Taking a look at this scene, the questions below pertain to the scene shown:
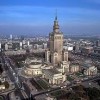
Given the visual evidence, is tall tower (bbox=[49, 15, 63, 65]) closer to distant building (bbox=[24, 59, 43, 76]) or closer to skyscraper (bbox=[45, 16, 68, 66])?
skyscraper (bbox=[45, 16, 68, 66])

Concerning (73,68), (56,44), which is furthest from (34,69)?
(73,68)

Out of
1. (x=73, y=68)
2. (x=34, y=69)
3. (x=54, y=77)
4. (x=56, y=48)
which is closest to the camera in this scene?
(x=54, y=77)

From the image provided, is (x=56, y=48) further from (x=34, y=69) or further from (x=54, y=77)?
(x=54, y=77)

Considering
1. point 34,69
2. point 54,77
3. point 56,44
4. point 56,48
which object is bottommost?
point 54,77

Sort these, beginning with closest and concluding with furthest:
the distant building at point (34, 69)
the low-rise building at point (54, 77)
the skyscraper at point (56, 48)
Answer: the low-rise building at point (54, 77) → the distant building at point (34, 69) → the skyscraper at point (56, 48)

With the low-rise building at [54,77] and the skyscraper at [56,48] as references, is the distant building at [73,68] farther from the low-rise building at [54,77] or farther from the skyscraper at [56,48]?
the low-rise building at [54,77]

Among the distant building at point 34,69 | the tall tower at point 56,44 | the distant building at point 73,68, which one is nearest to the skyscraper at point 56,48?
the tall tower at point 56,44

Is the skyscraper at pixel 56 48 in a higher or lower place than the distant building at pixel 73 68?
higher

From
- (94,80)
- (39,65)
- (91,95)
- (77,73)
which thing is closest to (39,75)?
(39,65)

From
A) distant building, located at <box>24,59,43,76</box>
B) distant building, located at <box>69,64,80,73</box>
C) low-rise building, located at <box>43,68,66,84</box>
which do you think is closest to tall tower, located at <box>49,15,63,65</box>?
distant building, located at <box>69,64,80,73</box>

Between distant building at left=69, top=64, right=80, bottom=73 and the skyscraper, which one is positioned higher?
the skyscraper

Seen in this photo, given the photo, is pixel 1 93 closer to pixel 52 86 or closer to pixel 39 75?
pixel 52 86

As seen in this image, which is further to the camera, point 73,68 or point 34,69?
point 73,68
